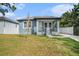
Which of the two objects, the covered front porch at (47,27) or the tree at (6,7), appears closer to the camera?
the tree at (6,7)

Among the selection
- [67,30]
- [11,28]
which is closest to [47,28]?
[67,30]

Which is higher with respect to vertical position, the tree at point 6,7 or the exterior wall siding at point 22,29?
the tree at point 6,7

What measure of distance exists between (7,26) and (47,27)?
2.31 ft

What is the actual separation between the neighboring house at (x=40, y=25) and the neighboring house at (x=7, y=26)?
0.09m

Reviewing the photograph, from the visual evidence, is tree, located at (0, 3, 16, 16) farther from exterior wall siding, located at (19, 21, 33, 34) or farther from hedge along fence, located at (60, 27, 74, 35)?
hedge along fence, located at (60, 27, 74, 35)

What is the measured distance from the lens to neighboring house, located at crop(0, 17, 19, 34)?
5.42 m

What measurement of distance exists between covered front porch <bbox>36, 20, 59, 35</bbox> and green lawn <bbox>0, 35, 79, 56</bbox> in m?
0.11

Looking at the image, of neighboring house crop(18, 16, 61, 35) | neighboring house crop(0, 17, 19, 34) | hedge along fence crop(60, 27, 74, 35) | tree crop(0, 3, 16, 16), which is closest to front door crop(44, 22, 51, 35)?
neighboring house crop(18, 16, 61, 35)

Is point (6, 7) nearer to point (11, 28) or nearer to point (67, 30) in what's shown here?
point (11, 28)

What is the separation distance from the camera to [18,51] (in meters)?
5.37

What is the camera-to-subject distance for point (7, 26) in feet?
17.9

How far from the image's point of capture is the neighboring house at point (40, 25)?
17.9 feet

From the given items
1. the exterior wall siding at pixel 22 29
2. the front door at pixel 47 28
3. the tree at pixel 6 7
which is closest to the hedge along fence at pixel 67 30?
the front door at pixel 47 28

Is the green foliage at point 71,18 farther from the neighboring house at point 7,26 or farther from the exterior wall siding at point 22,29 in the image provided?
→ the neighboring house at point 7,26
